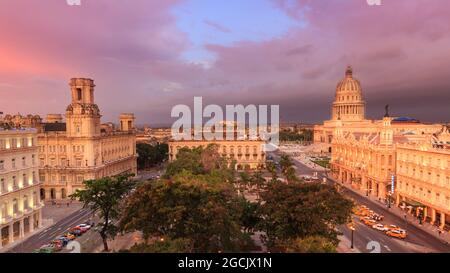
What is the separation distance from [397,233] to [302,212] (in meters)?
21.1

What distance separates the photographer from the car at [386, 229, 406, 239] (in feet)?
142

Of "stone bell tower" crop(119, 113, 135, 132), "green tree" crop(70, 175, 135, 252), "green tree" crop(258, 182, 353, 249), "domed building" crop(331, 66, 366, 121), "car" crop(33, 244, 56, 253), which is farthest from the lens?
"domed building" crop(331, 66, 366, 121)

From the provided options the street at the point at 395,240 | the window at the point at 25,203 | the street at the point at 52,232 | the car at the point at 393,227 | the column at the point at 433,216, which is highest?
the window at the point at 25,203

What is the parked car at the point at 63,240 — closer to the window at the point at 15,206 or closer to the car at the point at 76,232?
the car at the point at 76,232

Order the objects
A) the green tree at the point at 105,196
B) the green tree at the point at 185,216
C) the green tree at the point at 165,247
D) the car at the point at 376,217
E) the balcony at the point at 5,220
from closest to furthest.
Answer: the green tree at the point at 165,247
the green tree at the point at 185,216
the green tree at the point at 105,196
the balcony at the point at 5,220
the car at the point at 376,217

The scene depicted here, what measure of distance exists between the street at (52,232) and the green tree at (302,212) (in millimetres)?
28166

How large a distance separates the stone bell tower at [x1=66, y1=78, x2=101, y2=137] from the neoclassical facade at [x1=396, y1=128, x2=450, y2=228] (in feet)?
199

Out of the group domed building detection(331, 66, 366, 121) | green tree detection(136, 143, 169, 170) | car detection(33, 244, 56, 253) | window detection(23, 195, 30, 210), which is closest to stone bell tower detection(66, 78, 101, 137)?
window detection(23, 195, 30, 210)

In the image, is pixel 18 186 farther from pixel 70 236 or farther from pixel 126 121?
pixel 126 121

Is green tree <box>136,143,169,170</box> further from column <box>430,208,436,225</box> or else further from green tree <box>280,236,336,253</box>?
green tree <box>280,236,336,253</box>

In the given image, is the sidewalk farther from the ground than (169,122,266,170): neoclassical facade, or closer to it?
closer to it

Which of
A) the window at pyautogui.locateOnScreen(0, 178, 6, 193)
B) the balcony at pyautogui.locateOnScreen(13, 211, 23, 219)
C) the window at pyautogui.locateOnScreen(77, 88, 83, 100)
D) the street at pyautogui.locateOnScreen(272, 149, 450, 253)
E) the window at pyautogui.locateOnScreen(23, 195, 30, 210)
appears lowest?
the street at pyautogui.locateOnScreen(272, 149, 450, 253)

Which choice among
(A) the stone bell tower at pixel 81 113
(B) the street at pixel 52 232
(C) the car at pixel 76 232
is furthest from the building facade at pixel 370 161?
(A) the stone bell tower at pixel 81 113

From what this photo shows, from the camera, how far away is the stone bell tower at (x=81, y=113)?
70750 millimetres
